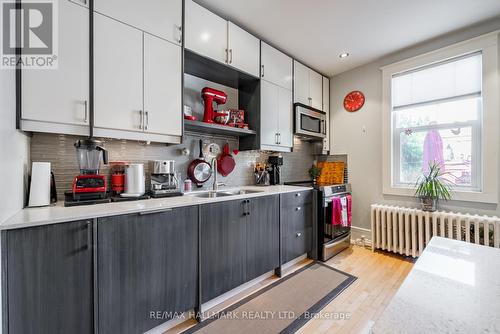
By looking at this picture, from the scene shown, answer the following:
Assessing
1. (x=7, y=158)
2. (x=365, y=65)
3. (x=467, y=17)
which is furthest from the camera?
(x=365, y=65)

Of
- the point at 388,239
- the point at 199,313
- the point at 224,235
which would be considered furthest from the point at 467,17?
the point at 199,313

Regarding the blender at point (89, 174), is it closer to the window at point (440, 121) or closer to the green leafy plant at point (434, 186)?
the green leafy plant at point (434, 186)

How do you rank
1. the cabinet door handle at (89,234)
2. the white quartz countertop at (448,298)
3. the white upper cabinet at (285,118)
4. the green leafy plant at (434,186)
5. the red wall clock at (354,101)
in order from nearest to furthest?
1. the white quartz countertop at (448,298)
2. the cabinet door handle at (89,234)
3. the green leafy plant at (434,186)
4. the white upper cabinet at (285,118)
5. the red wall clock at (354,101)

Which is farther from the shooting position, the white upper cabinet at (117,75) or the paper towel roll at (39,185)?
the white upper cabinet at (117,75)

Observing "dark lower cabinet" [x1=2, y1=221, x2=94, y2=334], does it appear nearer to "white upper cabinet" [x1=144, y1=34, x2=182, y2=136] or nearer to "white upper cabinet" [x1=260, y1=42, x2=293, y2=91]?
"white upper cabinet" [x1=144, y1=34, x2=182, y2=136]

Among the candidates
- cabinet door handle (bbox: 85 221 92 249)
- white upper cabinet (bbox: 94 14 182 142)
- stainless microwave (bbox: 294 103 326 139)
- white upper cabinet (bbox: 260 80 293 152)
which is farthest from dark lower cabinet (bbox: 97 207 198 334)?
stainless microwave (bbox: 294 103 326 139)

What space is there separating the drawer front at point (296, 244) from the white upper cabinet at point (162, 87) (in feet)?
5.16

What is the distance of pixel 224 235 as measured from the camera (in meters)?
1.72

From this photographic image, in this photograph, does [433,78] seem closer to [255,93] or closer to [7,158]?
[255,93]

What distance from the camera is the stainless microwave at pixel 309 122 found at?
9.43 feet

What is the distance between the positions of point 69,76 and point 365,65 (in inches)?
137

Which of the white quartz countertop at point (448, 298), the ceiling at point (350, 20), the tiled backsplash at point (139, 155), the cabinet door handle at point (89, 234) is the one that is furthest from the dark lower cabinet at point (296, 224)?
the ceiling at point (350, 20)

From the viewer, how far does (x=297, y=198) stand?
7.95 feet

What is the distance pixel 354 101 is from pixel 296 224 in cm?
211
